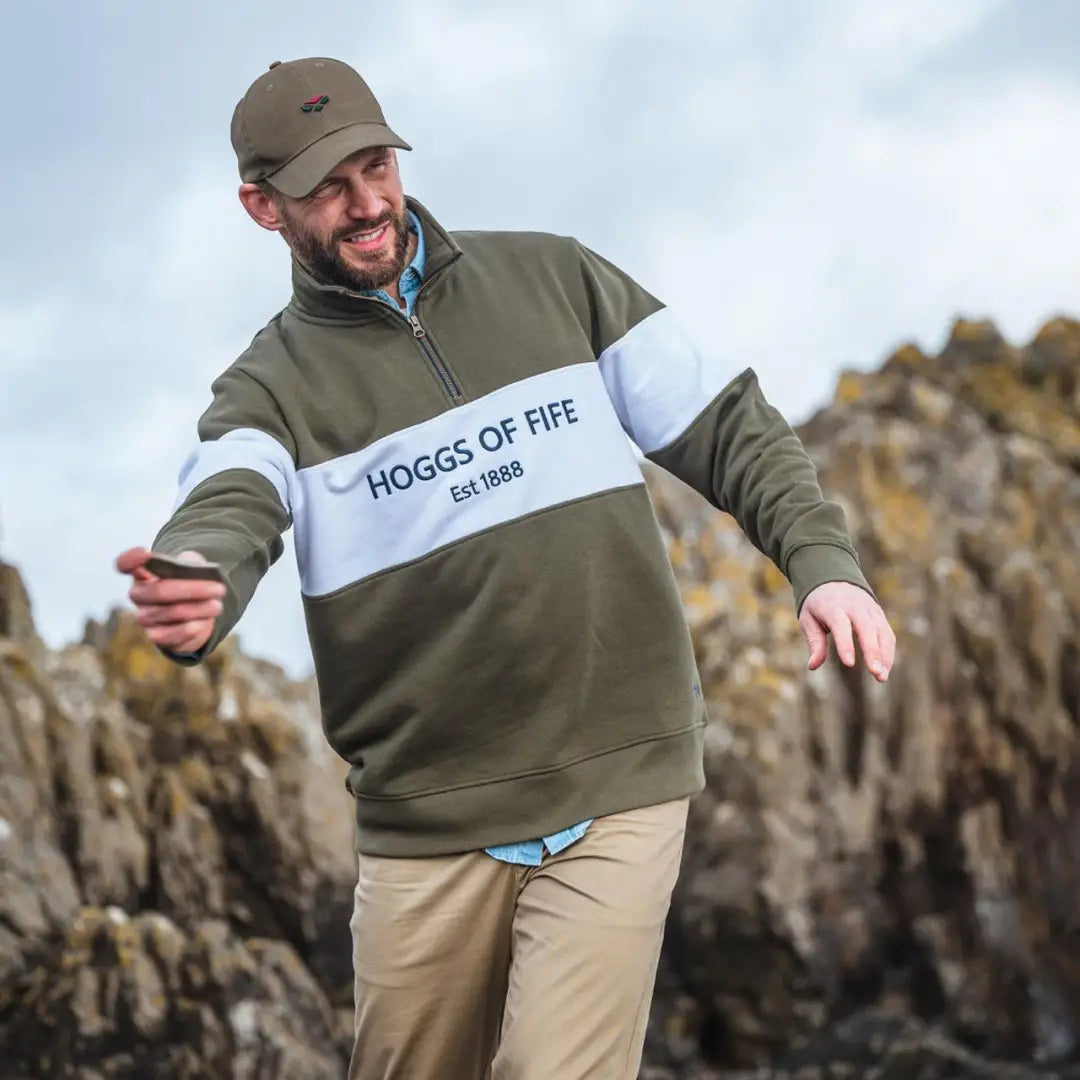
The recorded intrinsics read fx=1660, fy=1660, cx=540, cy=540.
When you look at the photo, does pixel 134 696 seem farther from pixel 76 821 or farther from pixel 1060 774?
pixel 1060 774

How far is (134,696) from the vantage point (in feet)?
36.0

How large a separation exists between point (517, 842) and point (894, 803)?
8.00 m

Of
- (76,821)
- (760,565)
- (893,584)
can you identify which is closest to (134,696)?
(76,821)

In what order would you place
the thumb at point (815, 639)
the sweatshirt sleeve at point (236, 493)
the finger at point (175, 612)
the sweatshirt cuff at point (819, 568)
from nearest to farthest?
the finger at point (175, 612) < the sweatshirt sleeve at point (236, 493) < the thumb at point (815, 639) < the sweatshirt cuff at point (819, 568)

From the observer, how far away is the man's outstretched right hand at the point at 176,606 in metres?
3.56

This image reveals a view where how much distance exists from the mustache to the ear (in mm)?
242

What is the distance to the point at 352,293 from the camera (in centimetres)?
446

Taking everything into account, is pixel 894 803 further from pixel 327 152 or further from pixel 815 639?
pixel 327 152

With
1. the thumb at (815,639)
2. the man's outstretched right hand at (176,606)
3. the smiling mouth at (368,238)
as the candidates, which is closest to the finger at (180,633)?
the man's outstretched right hand at (176,606)

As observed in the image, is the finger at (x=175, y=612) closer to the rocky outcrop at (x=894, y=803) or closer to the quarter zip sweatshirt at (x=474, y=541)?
the quarter zip sweatshirt at (x=474, y=541)

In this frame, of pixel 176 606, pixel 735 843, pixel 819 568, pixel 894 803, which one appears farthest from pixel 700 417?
pixel 894 803

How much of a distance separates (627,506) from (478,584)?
464 millimetres

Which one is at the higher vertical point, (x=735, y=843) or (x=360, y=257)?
(x=360, y=257)

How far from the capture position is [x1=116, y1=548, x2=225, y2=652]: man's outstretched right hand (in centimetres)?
356
